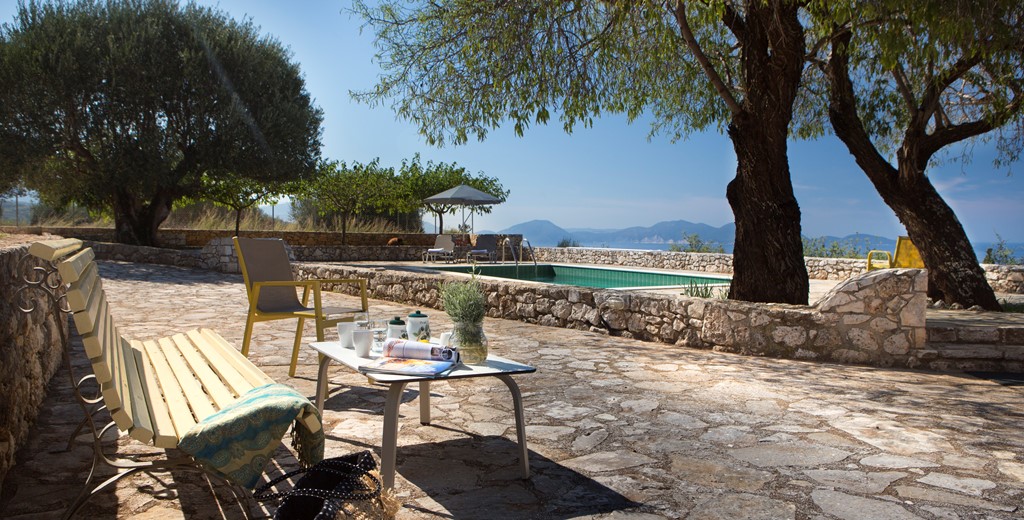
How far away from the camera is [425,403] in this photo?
3.60 metres

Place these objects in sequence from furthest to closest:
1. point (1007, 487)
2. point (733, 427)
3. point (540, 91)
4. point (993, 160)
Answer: point (993, 160)
point (540, 91)
point (733, 427)
point (1007, 487)

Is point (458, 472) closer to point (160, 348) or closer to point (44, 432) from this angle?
point (160, 348)

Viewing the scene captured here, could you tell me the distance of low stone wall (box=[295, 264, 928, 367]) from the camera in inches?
210

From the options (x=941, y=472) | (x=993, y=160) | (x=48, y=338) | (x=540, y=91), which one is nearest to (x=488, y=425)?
(x=941, y=472)

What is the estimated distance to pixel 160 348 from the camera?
3.46m

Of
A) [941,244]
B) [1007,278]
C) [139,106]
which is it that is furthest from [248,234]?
[1007,278]

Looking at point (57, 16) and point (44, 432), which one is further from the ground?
point (57, 16)

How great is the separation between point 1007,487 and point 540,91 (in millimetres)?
5190

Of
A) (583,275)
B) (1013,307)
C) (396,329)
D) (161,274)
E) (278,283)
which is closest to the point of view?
(396,329)

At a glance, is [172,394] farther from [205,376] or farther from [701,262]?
[701,262]

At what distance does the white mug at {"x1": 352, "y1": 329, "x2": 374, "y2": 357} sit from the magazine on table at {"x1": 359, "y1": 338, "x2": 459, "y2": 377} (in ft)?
0.24

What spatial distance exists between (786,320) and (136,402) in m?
4.87

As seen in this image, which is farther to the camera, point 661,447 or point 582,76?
point 582,76

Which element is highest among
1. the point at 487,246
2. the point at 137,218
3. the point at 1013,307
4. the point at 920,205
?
the point at 920,205
